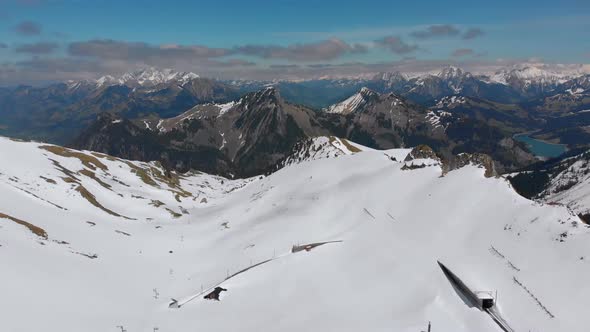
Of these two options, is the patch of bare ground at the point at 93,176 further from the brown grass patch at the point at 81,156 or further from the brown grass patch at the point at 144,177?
the brown grass patch at the point at 144,177

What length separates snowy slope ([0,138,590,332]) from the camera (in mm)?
28547

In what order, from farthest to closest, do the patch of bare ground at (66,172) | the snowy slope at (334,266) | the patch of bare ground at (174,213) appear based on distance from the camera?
the patch of bare ground at (174,213) → the patch of bare ground at (66,172) → the snowy slope at (334,266)

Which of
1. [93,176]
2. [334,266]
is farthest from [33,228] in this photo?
[93,176]

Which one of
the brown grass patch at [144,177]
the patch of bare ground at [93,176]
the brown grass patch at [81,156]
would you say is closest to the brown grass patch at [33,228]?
the patch of bare ground at [93,176]

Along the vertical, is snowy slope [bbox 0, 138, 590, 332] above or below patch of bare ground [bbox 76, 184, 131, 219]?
above

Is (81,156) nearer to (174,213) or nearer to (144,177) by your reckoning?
(144,177)

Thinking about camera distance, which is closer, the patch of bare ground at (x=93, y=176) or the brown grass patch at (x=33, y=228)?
the brown grass patch at (x=33, y=228)

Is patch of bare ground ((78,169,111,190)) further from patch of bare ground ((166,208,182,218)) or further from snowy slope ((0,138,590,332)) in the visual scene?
snowy slope ((0,138,590,332))

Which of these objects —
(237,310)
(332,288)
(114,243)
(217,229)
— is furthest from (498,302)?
(217,229)

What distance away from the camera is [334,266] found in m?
38.5

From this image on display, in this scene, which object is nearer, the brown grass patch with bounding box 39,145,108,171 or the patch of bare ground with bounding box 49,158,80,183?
the patch of bare ground with bounding box 49,158,80,183

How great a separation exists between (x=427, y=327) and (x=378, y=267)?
10.3 meters

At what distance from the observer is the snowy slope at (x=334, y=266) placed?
93.7 ft

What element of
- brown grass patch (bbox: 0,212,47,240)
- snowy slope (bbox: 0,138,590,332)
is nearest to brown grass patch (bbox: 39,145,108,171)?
snowy slope (bbox: 0,138,590,332)
